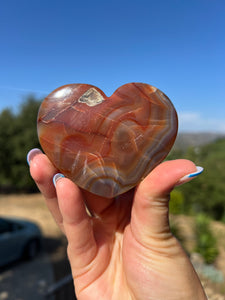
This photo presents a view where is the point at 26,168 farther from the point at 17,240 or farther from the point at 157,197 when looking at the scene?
the point at 157,197

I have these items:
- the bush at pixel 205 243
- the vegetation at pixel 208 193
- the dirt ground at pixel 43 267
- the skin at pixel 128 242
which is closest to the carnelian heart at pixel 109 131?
the skin at pixel 128 242

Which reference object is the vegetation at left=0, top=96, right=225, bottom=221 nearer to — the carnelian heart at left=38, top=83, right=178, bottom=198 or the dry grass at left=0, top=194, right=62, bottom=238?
the dry grass at left=0, top=194, right=62, bottom=238

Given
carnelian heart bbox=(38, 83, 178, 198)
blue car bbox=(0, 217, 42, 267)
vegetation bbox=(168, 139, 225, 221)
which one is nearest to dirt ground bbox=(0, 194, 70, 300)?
blue car bbox=(0, 217, 42, 267)

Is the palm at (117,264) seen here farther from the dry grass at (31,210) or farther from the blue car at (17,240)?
the dry grass at (31,210)

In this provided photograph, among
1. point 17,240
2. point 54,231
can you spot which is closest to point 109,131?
point 17,240

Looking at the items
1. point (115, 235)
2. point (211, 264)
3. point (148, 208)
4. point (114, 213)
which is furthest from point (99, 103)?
point (211, 264)

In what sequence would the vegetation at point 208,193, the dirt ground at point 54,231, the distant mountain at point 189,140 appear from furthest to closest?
the vegetation at point 208,193, the dirt ground at point 54,231, the distant mountain at point 189,140
